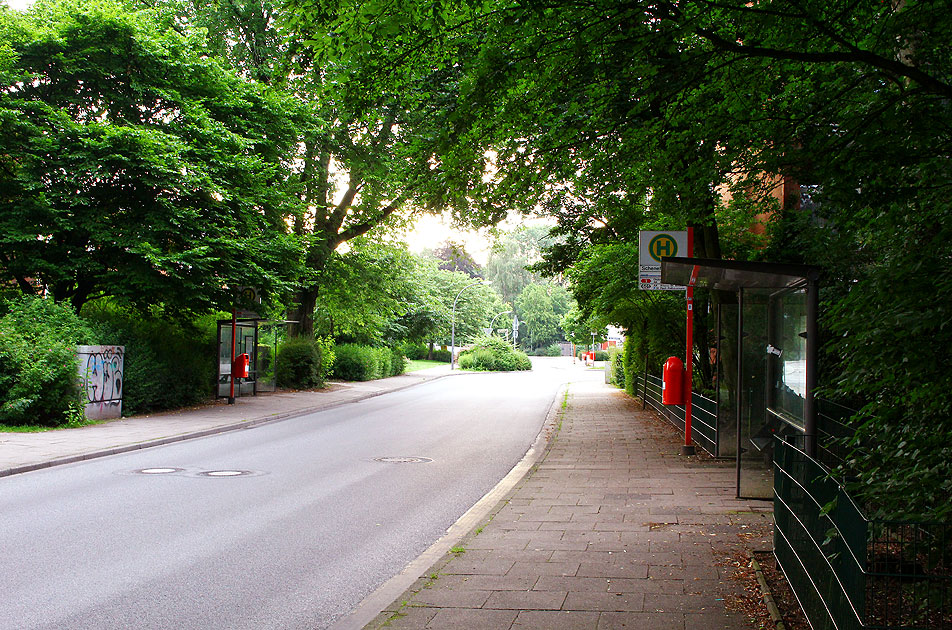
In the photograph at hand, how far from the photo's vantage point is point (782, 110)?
5.93 m

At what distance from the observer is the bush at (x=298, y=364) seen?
29609mm

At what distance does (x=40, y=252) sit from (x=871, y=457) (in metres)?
18.4

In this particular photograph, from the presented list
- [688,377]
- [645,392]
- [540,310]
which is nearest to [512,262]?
[540,310]

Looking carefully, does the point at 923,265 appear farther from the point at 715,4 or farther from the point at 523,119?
the point at 523,119

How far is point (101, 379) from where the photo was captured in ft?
55.6

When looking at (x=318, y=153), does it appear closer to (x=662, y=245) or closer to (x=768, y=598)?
(x=662, y=245)

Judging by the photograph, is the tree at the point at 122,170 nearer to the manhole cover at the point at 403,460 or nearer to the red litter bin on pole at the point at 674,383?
the manhole cover at the point at 403,460

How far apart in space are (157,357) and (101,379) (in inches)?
85.9

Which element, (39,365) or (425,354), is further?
(425,354)

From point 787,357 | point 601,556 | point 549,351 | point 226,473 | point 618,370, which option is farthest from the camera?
point 549,351

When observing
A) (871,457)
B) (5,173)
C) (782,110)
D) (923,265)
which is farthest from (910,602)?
(5,173)

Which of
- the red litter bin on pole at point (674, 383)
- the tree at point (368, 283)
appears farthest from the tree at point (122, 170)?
the red litter bin on pole at point (674, 383)

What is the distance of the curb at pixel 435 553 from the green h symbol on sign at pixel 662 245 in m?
3.51

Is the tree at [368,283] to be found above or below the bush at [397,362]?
above
